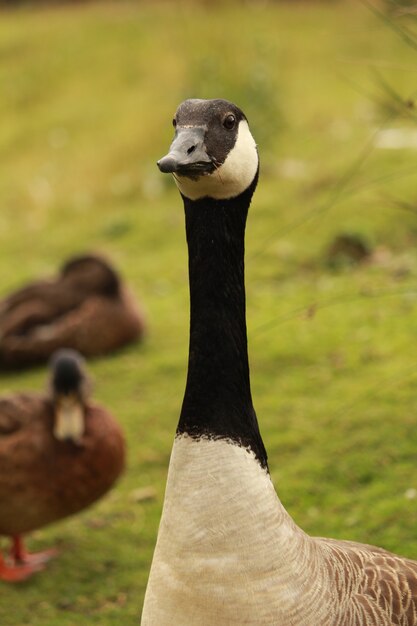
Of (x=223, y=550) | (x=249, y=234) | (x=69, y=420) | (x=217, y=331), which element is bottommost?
(x=223, y=550)

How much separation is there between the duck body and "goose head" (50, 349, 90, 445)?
0.04 metres

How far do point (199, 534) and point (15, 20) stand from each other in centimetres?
1979

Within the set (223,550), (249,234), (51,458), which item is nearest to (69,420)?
(51,458)

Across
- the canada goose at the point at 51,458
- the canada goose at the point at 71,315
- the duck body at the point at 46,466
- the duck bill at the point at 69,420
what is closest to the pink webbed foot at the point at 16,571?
the canada goose at the point at 51,458

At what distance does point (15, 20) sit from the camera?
20.9 m

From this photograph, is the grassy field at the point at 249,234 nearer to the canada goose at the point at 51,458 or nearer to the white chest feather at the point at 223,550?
the canada goose at the point at 51,458

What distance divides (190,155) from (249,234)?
7.69 m

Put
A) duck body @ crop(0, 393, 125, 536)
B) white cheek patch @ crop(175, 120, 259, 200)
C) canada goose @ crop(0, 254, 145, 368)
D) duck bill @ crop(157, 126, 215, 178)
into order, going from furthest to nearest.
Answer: canada goose @ crop(0, 254, 145, 368)
duck body @ crop(0, 393, 125, 536)
white cheek patch @ crop(175, 120, 259, 200)
duck bill @ crop(157, 126, 215, 178)

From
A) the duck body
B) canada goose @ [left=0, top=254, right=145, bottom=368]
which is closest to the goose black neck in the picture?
the duck body

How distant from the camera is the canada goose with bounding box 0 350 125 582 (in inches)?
196

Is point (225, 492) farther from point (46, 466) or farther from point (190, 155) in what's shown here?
point (46, 466)

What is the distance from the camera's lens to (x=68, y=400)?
5242mm

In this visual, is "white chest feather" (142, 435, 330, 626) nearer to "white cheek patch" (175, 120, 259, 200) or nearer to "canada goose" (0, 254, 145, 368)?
"white cheek patch" (175, 120, 259, 200)

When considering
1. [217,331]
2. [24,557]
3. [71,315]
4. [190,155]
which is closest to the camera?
[190,155]
